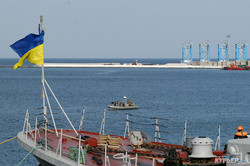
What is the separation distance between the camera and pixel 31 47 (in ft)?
76.4

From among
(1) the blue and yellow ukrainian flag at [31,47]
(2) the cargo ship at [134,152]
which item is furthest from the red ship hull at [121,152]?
(1) the blue and yellow ukrainian flag at [31,47]

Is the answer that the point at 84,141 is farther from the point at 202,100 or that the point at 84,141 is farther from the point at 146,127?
the point at 202,100

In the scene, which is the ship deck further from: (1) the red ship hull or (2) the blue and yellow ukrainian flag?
(2) the blue and yellow ukrainian flag

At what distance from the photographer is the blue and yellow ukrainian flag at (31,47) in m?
23.0

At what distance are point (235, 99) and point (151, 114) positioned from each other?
29906mm

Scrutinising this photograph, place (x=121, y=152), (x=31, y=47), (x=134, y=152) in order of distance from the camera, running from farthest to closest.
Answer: (x=31, y=47) < (x=121, y=152) < (x=134, y=152)

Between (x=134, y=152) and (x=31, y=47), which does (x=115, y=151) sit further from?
(x=31, y=47)

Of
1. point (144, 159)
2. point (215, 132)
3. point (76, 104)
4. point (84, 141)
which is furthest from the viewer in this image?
point (76, 104)

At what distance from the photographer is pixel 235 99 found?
293 ft

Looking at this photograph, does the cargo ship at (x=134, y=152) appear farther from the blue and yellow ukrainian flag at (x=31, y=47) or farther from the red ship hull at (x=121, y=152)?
the blue and yellow ukrainian flag at (x=31, y=47)

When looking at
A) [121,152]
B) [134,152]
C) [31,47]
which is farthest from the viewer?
[31,47]

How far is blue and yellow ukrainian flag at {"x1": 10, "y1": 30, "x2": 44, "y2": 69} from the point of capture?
2297 cm

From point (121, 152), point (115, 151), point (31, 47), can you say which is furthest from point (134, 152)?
point (31, 47)

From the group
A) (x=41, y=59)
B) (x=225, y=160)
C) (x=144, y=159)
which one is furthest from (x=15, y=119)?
(x=225, y=160)
